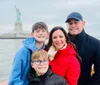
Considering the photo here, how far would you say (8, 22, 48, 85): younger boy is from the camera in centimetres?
333

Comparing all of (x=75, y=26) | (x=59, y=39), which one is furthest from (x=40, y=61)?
(x=75, y=26)

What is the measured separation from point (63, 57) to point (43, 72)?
0.28 meters

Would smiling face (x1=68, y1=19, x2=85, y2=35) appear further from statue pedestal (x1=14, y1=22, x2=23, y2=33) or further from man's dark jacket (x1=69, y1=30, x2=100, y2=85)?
statue pedestal (x1=14, y1=22, x2=23, y2=33)

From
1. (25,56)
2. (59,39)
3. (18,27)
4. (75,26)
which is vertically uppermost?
(75,26)

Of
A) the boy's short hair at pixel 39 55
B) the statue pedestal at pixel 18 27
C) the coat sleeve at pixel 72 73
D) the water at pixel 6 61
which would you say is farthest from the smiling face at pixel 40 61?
the statue pedestal at pixel 18 27

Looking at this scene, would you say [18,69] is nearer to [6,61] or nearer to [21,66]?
[21,66]

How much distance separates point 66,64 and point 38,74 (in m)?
0.31

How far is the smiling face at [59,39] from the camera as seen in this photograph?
3.41 metres

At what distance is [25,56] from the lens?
3.35 m

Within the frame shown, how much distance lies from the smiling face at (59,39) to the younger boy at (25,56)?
0.41 feet

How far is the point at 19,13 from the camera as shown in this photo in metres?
80.9

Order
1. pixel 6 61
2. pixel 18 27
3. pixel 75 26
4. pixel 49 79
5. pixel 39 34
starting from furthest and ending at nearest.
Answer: pixel 18 27 < pixel 6 61 < pixel 75 26 < pixel 39 34 < pixel 49 79

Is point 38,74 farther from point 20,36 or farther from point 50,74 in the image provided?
point 20,36

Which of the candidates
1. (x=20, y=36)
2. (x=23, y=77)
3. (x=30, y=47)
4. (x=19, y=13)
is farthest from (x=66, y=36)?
(x=19, y=13)
